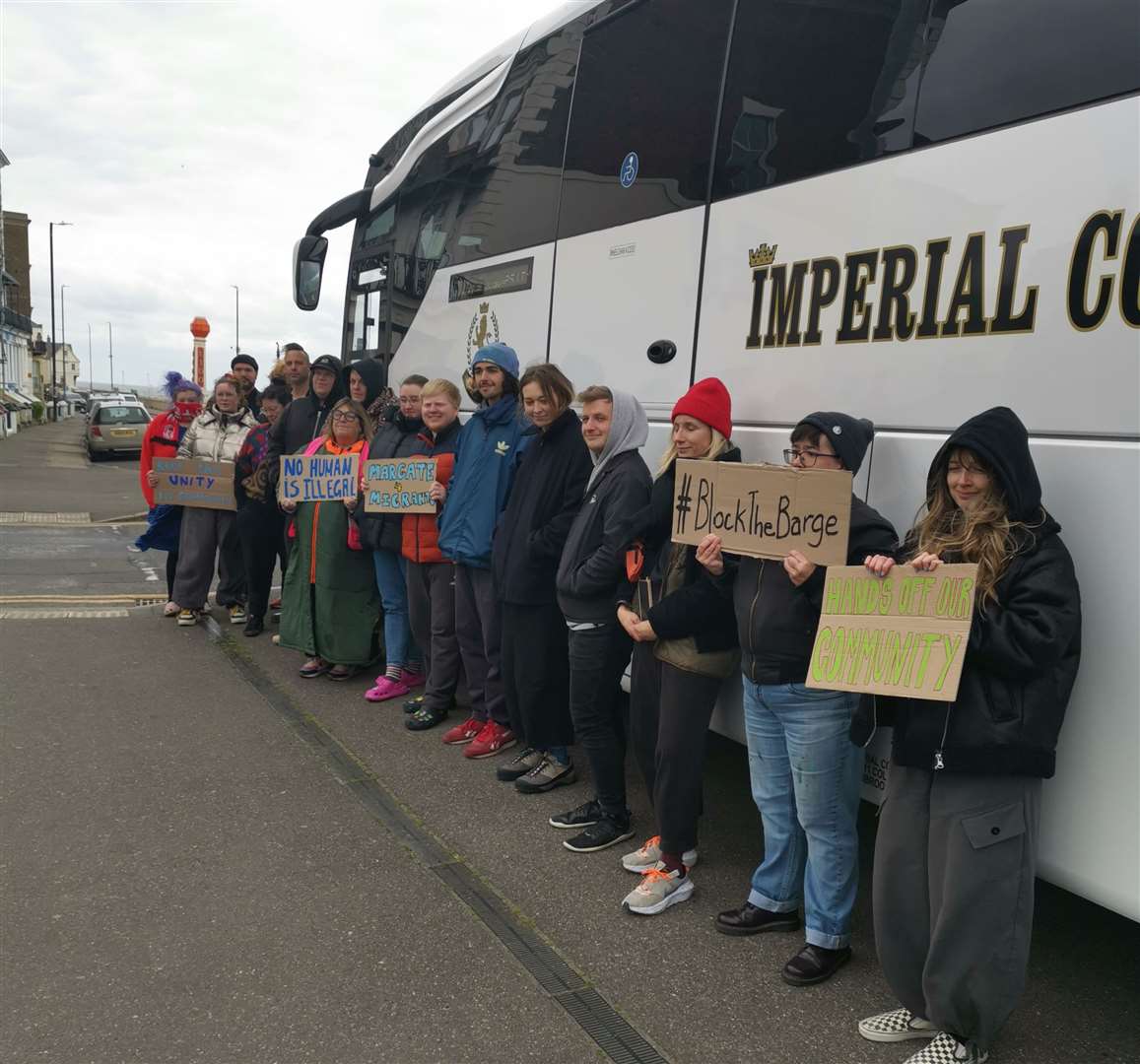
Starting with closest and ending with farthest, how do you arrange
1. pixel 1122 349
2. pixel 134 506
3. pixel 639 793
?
pixel 1122 349
pixel 639 793
pixel 134 506

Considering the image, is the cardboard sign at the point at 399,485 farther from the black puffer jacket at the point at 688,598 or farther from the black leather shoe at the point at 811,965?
the black leather shoe at the point at 811,965

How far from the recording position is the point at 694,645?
347cm

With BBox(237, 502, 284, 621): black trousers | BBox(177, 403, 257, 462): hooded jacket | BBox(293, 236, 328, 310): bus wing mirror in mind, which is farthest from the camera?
BBox(293, 236, 328, 310): bus wing mirror

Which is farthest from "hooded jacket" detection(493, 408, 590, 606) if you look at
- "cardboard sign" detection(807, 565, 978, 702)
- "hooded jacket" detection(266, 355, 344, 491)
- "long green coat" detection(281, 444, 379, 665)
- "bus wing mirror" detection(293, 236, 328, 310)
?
"bus wing mirror" detection(293, 236, 328, 310)

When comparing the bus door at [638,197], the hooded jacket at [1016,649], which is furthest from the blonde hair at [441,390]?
the hooded jacket at [1016,649]

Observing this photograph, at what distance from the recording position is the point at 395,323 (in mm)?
6898

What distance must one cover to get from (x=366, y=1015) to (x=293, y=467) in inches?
159

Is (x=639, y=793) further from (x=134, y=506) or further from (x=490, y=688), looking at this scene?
(x=134, y=506)

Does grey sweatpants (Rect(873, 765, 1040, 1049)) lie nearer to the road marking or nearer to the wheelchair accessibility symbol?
the road marking

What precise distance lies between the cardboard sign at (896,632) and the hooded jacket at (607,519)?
109cm

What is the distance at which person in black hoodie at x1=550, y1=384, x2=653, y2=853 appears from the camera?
3.82 m

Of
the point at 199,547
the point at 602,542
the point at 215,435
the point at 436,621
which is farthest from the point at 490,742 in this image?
the point at 215,435

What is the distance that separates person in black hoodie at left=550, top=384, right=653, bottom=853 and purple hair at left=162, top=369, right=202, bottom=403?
4925 mm

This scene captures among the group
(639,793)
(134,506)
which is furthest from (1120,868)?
(134,506)
